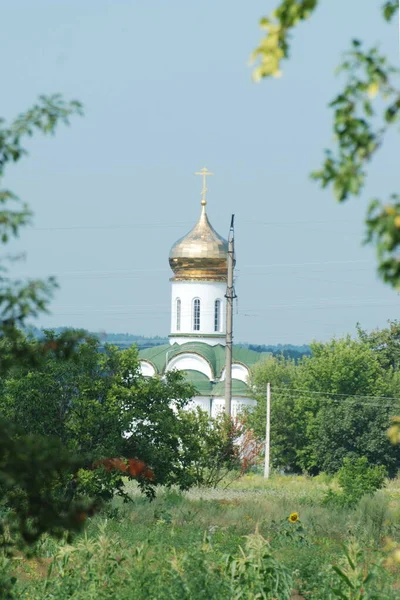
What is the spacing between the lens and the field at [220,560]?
923 centimetres

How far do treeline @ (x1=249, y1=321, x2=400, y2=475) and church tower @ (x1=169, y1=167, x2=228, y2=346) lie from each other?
4.92 meters

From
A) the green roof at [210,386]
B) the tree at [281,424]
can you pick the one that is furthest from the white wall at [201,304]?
the tree at [281,424]

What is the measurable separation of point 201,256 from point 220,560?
50221 mm

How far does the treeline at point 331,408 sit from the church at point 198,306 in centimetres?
363

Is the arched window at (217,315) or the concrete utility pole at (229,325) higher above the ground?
the arched window at (217,315)

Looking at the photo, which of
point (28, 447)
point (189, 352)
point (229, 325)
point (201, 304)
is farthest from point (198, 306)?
point (28, 447)

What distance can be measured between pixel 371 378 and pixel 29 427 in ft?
105

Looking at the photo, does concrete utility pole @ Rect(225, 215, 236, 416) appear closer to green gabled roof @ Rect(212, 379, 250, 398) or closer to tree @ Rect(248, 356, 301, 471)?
tree @ Rect(248, 356, 301, 471)

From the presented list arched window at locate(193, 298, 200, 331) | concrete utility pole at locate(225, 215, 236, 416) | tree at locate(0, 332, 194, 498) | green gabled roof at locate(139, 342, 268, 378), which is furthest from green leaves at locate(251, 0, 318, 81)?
arched window at locate(193, 298, 200, 331)

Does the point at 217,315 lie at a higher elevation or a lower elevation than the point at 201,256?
lower

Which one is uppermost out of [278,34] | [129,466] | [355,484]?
[278,34]

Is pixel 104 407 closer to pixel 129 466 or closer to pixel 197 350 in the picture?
pixel 129 466

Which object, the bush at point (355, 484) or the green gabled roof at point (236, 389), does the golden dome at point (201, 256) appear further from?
the bush at point (355, 484)

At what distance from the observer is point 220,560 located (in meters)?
11.0
